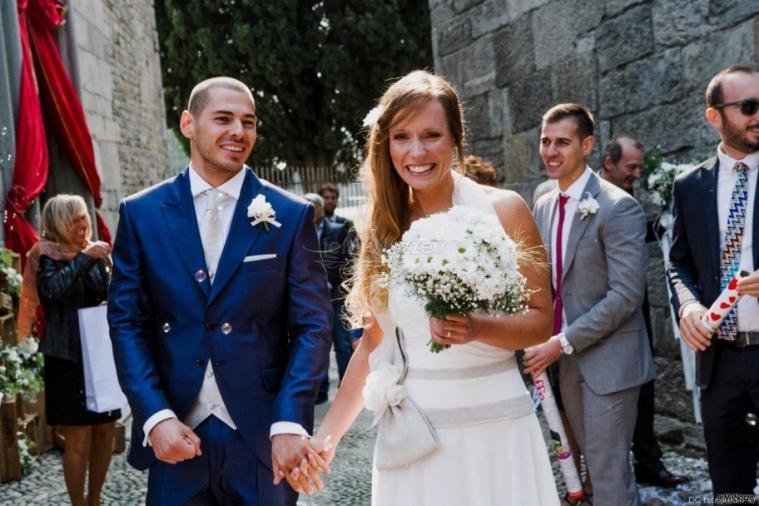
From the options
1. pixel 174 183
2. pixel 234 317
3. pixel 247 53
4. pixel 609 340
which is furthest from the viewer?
pixel 247 53

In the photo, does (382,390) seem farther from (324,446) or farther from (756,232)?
(756,232)

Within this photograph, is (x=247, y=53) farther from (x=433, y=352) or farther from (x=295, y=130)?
(x=433, y=352)

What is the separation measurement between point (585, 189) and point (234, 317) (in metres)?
2.14

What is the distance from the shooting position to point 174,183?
119 inches

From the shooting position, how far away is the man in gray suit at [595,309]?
3957 millimetres

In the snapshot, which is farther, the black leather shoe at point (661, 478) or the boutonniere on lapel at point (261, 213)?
the black leather shoe at point (661, 478)

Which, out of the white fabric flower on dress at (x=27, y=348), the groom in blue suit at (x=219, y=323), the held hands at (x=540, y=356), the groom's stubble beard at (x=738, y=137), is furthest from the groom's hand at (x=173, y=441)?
the white fabric flower on dress at (x=27, y=348)

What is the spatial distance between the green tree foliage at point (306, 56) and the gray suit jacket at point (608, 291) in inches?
775

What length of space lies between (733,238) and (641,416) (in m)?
1.90

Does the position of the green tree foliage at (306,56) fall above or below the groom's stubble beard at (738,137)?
above

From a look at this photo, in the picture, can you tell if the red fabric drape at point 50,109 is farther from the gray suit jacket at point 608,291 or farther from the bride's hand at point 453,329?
the bride's hand at point 453,329

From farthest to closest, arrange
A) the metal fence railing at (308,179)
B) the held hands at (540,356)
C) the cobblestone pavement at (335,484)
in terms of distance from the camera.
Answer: the metal fence railing at (308,179)
the cobblestone pavement at (335,484)
the held hands at (540,356)

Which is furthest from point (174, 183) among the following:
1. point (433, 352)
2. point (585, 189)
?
point (585, 189)

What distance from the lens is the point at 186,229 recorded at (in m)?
2.88
